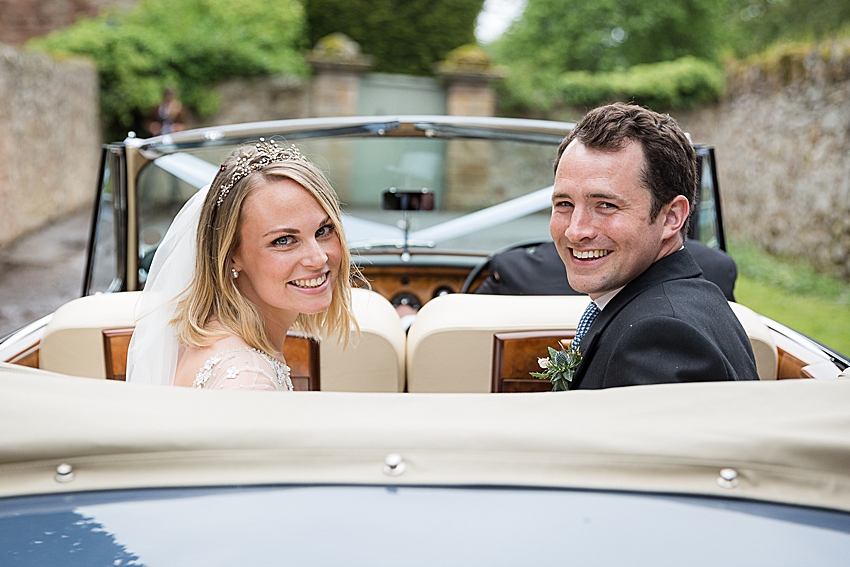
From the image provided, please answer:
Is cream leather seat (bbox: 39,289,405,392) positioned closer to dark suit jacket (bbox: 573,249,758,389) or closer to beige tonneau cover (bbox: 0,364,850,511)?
dark suit jacket (bbox: 573,249,758,389)

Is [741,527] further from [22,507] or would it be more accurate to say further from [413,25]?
[413,25]

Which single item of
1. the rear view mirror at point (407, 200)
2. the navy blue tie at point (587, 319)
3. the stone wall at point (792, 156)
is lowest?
the navy blue tie at point (587, 319)

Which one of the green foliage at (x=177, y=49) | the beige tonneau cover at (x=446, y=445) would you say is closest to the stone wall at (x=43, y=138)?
the green foliage at (x=177, y=49)

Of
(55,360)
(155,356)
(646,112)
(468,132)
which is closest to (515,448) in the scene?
(646,112)

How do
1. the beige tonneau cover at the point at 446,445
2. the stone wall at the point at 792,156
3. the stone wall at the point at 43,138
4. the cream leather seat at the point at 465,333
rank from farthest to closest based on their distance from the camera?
1. the stone wall at the point at 43,138
2. the stone wall at the point at 792,156
3. the cream leather seat at the point at 465,333
4. the beige tonneau cover at the point at 446,445

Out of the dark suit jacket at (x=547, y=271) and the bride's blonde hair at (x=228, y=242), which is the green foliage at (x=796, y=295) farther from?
the bride's blonde hair at (x=228, y=242)

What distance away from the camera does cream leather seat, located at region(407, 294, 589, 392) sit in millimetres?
2285

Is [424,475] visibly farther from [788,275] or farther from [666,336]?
[788,275]

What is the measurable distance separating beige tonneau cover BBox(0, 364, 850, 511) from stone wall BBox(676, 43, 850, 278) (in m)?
9.14

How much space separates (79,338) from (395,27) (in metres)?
16.6

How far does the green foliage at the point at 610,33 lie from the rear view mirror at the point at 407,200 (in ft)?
68.4

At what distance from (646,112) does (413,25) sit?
16913 mm

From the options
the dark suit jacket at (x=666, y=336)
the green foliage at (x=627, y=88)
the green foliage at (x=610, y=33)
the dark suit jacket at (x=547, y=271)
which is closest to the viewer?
the dark suit jacket at (x=666, y=336)

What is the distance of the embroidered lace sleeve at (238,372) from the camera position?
1.89 m
